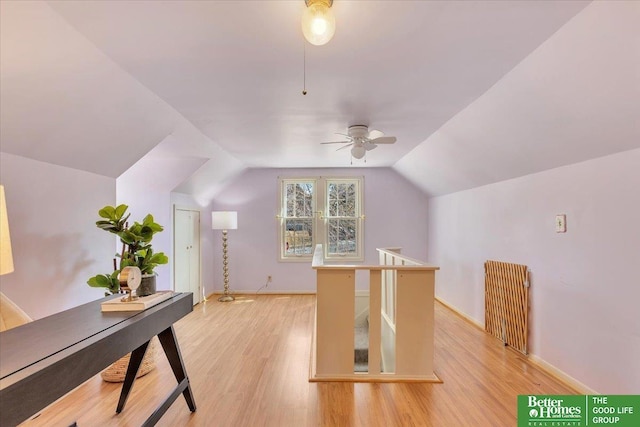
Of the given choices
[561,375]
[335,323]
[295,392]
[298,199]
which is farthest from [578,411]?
[298,199]

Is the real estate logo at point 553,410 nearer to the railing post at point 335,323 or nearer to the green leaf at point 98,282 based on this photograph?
the railing post at point 335,323

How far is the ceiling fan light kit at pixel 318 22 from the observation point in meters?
1.38

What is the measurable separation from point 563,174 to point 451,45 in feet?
5.79

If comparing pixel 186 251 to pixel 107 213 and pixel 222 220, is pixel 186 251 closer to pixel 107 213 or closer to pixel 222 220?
pixel 222 220

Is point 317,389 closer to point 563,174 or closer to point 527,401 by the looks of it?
point 527,401

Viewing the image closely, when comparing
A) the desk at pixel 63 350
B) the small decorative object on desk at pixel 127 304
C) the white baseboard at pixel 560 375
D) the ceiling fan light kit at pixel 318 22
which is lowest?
the white baseboard at pixel 560 375

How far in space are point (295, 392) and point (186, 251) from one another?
3.32 metres

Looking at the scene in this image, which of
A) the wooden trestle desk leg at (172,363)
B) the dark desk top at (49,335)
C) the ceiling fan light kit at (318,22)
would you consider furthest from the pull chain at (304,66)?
the wooden trestle desk leg at (172,363)

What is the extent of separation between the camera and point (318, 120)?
10.6ft

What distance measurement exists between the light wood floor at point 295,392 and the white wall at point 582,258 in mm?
359

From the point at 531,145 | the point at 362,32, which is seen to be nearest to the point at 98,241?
the point at 362,32

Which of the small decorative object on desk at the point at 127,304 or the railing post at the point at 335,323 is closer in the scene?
the small decorative object on desk at the point at 127,304

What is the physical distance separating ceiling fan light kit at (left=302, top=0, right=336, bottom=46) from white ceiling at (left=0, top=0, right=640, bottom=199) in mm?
184

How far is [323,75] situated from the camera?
227 cm
